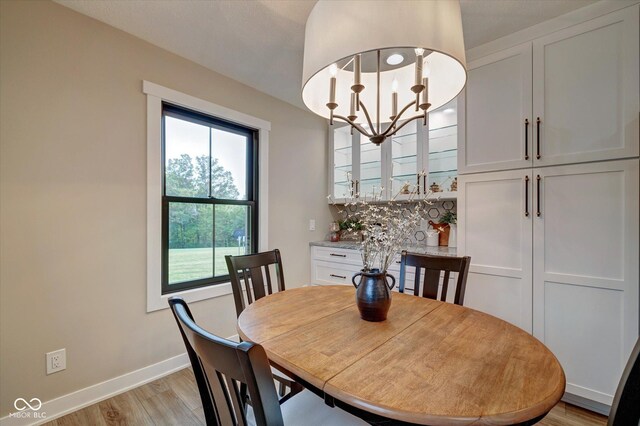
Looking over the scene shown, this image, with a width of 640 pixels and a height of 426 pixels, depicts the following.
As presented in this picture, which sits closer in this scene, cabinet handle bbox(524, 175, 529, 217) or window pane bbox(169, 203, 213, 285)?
cabinet handle bbox(524, 175, 529, 217)

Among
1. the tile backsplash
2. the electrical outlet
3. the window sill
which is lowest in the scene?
the electrical outlet

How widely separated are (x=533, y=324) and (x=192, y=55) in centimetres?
318

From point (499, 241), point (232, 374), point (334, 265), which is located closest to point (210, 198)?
point (334, 265)

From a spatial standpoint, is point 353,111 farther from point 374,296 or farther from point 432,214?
point 432,214

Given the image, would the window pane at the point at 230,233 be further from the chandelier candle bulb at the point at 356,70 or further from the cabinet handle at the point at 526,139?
the cabinet handle at the point at 526,139

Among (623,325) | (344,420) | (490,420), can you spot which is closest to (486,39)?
(623,325)

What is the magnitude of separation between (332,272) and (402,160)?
1.42 meters

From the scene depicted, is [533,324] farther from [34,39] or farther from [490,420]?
[34,39]

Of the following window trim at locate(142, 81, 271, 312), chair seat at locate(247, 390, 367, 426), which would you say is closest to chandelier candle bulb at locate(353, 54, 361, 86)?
chair seat at locate(247, 390, 367, 426)

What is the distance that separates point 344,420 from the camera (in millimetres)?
1011

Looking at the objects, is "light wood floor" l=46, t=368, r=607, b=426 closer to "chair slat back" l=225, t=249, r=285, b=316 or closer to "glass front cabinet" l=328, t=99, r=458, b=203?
"chair slat back" l=225, t=249, r=285, b=316

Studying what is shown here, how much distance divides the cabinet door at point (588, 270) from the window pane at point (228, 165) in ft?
7.84

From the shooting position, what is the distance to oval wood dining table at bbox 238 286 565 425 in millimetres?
679

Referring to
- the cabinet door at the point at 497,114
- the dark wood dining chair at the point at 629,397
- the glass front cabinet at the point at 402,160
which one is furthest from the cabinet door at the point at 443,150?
the dark wood dining chair at the point at 629,397
